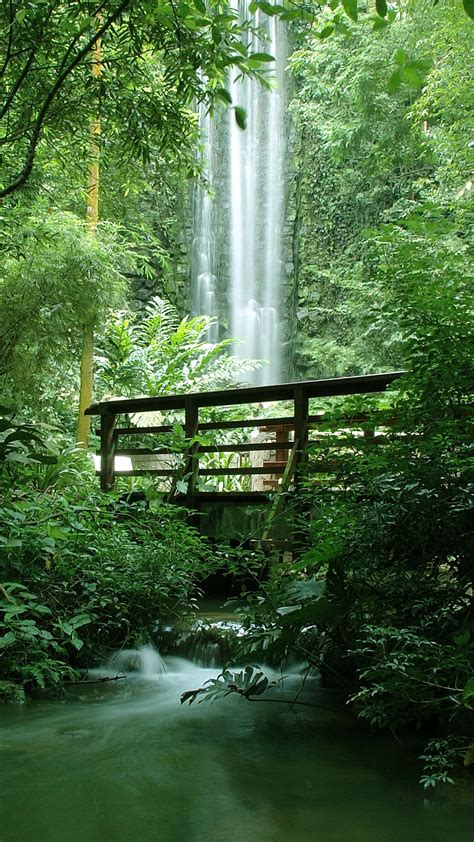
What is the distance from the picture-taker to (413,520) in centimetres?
311

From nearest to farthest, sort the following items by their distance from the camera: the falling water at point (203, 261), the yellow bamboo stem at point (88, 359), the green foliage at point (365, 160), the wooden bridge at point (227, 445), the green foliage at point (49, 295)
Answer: the wooden bridge at point (227, 445) → the green foliage at point (49, 295) → the yellow bamboo stem at point (88, 359) → the green foliage at point (365, 160) → the falling water at point (203, 261)

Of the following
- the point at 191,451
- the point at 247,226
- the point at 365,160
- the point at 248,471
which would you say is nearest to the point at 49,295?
the point at 191,451

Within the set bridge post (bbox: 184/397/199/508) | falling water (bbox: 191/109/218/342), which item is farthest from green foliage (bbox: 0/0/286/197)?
falling water (bbox: 191/109/218/342)

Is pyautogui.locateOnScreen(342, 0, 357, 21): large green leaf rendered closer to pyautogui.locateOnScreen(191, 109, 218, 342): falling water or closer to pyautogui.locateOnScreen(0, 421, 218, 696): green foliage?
pyautogui.locateOnScreen(0, 421, 218, 696): green foliage

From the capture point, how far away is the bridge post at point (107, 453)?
7.45m

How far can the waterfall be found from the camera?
17250mm

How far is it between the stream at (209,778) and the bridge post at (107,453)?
11.7 feet

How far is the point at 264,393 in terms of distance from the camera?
6168mm

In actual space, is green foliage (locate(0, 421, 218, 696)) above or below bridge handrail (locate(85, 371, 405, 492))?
below

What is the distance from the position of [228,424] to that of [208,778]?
12.4ft

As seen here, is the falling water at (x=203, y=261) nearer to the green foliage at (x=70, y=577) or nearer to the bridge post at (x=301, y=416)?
the bridge post at (x=301, y=416)

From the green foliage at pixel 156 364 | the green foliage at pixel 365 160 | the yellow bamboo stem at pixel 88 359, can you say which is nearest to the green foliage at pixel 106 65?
the green foliage at pixel 365 160

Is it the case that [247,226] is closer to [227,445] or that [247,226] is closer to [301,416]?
[227,445]

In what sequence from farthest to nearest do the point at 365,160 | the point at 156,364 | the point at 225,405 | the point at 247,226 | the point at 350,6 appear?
the point at 247,226 < the point at 365,160 < the point at 156,364 < the point at 225,405 < the point at 350,6
